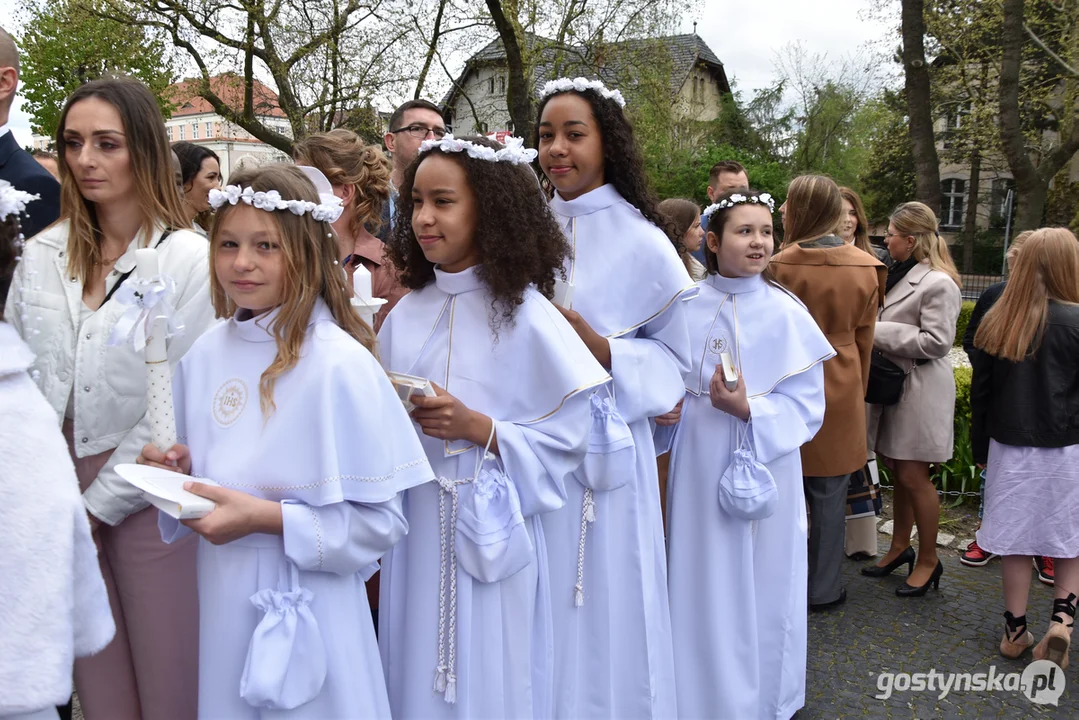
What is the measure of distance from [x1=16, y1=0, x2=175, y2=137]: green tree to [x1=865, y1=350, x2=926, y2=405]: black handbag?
1387 centimetres

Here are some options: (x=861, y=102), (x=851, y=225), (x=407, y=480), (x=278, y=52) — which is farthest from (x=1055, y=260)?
(x=861, y=102)

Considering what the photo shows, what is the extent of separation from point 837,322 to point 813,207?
634 millimetres

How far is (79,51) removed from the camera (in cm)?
1658

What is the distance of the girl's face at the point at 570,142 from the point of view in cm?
304

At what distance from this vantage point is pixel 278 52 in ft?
55.3

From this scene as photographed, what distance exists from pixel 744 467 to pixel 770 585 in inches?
21.8

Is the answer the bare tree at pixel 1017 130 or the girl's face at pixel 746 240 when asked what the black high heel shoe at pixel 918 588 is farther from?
the bare tree at pixel 1017 130

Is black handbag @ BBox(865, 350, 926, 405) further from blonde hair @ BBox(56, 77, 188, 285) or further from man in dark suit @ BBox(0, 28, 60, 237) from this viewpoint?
man in dark suit @ BBox(0, 28, 60, 237)

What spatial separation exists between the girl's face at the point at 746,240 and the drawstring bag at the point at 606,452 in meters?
1.08

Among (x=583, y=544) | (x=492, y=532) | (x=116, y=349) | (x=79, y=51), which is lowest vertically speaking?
(x=583, y=544)

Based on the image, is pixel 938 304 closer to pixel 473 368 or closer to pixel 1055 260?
pixel 1055 260

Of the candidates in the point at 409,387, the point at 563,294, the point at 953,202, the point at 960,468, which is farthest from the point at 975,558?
the point at 953,202

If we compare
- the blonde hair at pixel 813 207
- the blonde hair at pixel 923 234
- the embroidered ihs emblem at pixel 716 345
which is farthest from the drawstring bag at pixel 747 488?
the blonde hair at pixel 923 234

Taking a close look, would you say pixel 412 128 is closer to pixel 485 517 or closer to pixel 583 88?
pixel 583 88
